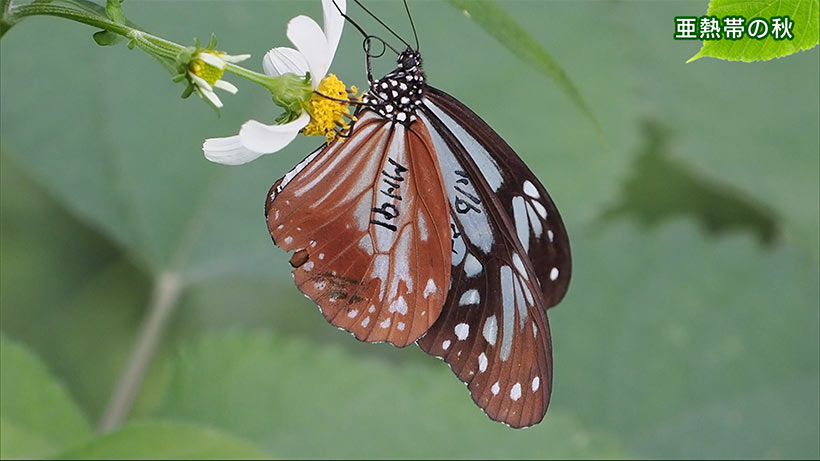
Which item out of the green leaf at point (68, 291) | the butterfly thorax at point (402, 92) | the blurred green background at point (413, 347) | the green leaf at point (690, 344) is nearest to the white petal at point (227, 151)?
the butterfly thorax at point (402, 92)

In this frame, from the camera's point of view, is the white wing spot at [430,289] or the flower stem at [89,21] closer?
the flower stem at [89,21]

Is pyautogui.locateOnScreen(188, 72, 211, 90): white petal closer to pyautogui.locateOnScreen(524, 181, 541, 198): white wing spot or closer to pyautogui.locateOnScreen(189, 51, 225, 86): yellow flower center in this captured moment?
pyautogui.locateOnScreen(189, 51, 225, 86): yellow flower center

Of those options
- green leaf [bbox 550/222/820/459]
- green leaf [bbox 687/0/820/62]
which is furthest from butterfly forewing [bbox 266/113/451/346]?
green leaf [bbox 550/222/820/459]

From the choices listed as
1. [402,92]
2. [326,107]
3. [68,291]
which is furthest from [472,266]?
[68,291]

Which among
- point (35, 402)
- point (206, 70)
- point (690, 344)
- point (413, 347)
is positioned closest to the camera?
point (206, 70)

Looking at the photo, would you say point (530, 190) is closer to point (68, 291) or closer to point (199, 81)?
point (199, 81)

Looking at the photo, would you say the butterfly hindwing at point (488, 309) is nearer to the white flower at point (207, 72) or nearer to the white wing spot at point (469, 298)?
the white wing spot at point (469, 298)
